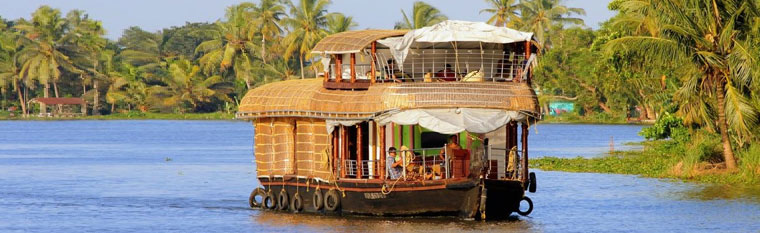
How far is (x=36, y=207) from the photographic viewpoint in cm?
2833

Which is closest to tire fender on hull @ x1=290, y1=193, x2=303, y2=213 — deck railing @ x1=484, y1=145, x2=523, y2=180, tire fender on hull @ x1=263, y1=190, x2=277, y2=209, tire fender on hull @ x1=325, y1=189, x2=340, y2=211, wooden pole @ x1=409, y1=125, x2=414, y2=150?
tire fender on hull @ x1=263, y1=190, x2=277, y2=209

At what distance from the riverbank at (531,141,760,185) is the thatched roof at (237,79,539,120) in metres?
10.7

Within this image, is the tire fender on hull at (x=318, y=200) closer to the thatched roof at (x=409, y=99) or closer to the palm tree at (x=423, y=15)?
the thatched roof at (x=409, y=99)

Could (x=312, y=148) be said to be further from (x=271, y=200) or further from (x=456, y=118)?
(x=456, y=118)

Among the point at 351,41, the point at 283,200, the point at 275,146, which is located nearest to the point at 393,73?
the point at 351,41

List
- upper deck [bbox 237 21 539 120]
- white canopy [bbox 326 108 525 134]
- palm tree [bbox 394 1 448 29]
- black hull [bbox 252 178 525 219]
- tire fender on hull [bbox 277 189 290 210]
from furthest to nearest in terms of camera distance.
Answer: palm tree [bbox 394 1 448 29], tire fender on hull [bbox 277 189 290 210], upper deck [bbox 237 21 539 120], black hull [bbox 252 178 525 219], white canopy [bbox 326 108 525 134]

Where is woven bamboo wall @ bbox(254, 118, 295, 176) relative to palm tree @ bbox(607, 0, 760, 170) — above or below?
below

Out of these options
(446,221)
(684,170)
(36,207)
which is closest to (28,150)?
(36,207)

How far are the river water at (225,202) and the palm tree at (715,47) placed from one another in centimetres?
193

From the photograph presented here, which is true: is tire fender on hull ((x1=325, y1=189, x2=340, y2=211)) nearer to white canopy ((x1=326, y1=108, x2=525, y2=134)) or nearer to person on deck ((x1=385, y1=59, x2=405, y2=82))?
white canopy ((x1=326, y1=108, x2=525, y2=134))

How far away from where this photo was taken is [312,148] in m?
22.9

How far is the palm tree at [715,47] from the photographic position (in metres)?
29.1

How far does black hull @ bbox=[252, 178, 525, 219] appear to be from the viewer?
20844 mm

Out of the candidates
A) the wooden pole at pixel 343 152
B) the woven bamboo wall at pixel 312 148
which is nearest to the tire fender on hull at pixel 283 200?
the woven bamboo wall at pixel 312 148
